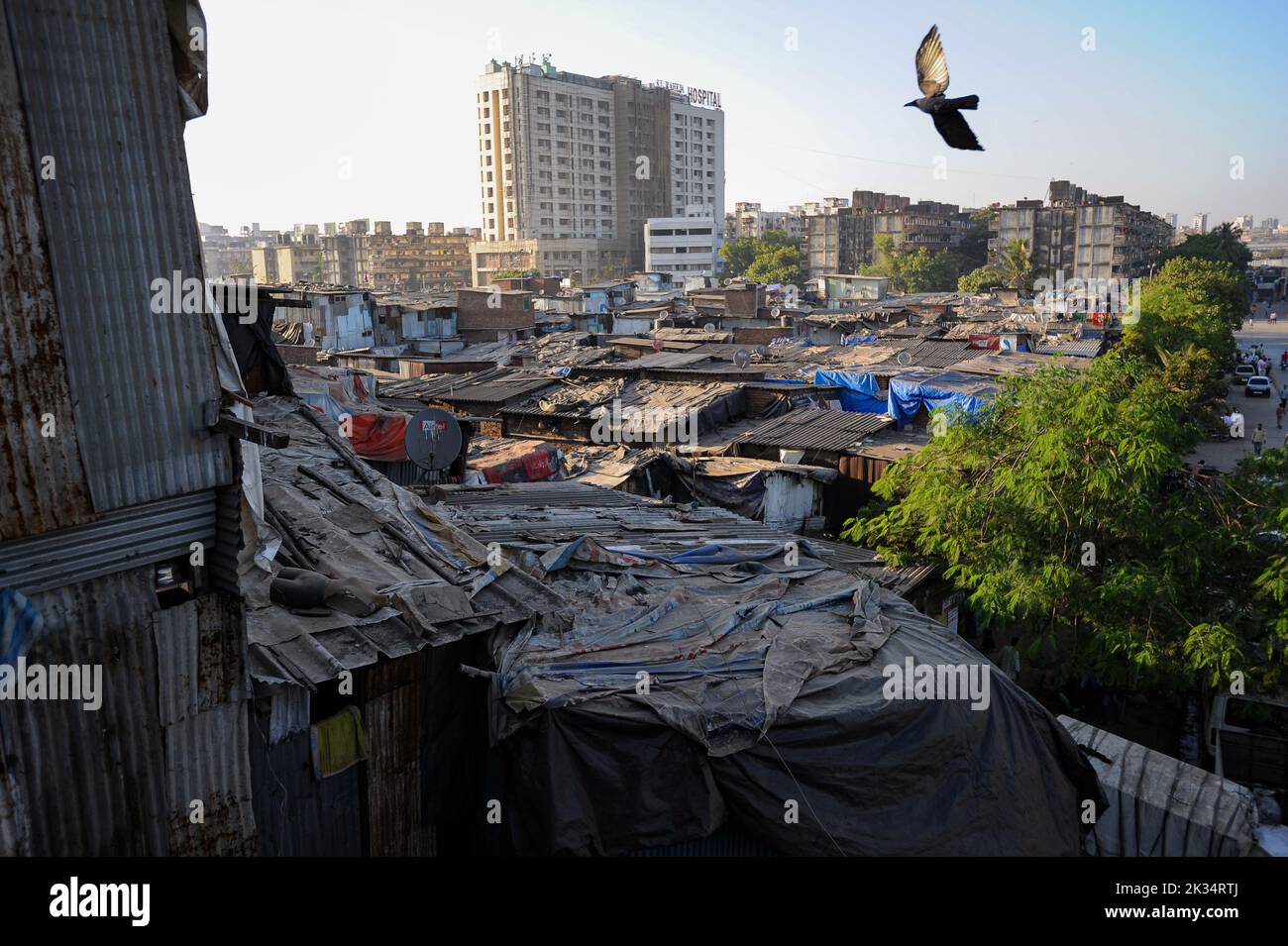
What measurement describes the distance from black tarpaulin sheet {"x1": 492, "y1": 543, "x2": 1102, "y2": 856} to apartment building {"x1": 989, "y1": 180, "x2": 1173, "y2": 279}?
7047cm

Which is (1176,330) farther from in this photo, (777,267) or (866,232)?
(866,232)

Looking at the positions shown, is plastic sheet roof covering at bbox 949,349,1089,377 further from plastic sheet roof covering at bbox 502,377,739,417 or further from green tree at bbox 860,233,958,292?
green tree at bbox 860,233,958,292

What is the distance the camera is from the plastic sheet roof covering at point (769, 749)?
5.77 meters

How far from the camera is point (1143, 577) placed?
934cm

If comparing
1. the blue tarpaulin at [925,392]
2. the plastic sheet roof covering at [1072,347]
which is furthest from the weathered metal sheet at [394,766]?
the plastic sheet roof covering at [1072,347]

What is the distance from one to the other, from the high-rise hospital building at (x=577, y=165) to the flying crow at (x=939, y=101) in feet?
264

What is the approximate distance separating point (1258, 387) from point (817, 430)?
30643 mm

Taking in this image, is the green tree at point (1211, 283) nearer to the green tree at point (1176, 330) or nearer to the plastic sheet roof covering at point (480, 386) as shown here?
the green tree at point (1176, 330)

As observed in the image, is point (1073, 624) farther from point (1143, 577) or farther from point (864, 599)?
point (864, 599)

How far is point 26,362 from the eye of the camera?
4.38 metres

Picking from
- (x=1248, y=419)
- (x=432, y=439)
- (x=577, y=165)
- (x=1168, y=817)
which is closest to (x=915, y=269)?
(x=577, y=165)
